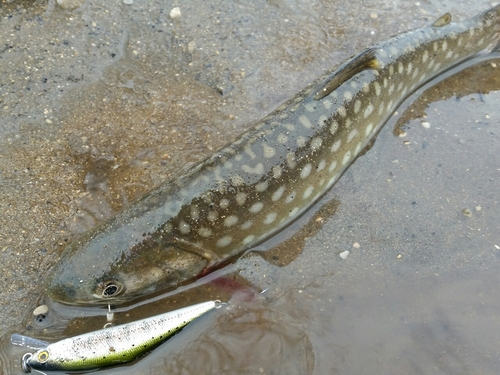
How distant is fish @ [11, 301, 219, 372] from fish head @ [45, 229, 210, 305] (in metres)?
0.28

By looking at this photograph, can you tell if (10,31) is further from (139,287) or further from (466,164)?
(466,164)

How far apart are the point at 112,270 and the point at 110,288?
158mm

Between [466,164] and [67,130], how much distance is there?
14.0 ft

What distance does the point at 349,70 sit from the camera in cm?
441

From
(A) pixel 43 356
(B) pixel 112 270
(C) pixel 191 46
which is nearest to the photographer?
(A) pixel 43 356

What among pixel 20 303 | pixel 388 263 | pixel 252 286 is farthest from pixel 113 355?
pixel 388 263

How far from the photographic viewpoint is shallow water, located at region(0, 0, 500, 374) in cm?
366

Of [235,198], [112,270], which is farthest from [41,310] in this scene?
[235,198]

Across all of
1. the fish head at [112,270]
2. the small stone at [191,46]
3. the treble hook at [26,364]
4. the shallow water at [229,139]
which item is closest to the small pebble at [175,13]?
the shallow water at [229,139]

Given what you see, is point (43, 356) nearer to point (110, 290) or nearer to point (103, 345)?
point (103, 345)

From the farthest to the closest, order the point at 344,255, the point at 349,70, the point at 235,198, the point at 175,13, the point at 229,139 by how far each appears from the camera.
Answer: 1. the point at 175,13
2. the point at 229,139
3. the point at 349,70
4. the point at 344,255
5. the point at 235,198

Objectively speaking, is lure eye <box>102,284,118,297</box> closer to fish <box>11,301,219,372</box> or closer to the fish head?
the fish head

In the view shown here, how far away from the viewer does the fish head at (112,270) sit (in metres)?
3.42

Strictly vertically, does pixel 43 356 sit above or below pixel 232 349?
above
